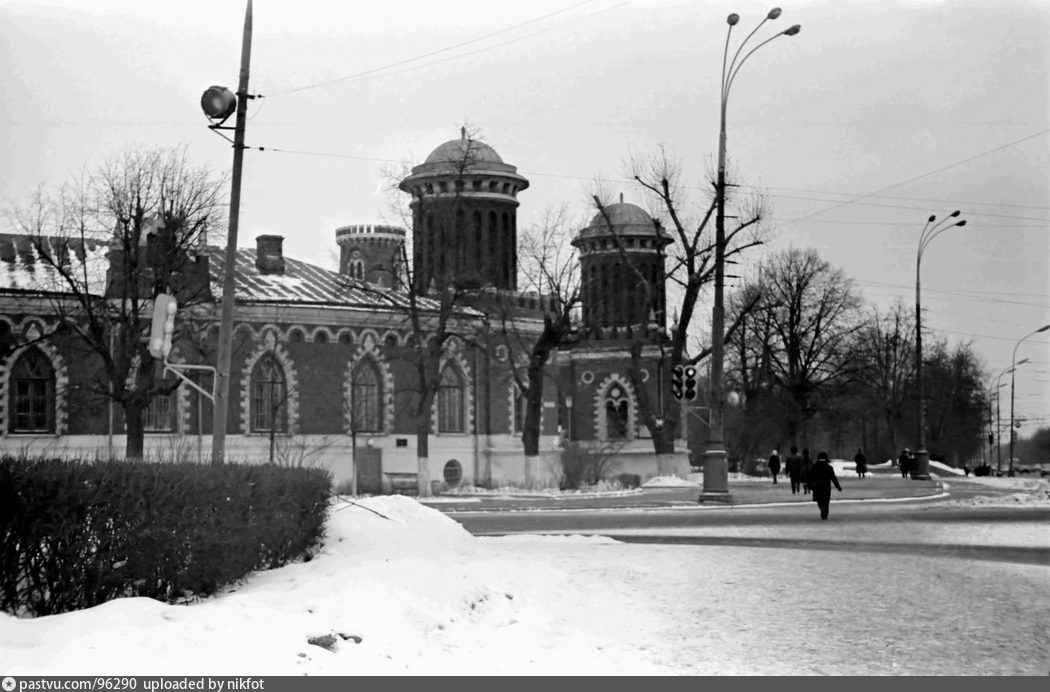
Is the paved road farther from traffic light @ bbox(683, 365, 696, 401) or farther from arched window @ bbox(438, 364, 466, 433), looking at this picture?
arched window @ bbox(438, 364, 466, 433)

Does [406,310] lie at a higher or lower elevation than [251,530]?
higher

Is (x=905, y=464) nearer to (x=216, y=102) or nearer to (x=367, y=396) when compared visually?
(x=367, y=396)

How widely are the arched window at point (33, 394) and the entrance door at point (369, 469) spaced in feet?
35.8

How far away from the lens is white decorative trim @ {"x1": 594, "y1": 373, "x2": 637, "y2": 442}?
7781 centimetres

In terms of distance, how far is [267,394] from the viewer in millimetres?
54875

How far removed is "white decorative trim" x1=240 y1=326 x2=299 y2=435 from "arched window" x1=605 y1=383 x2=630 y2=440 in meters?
26.5

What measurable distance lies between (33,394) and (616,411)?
35.3 m

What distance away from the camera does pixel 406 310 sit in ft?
172

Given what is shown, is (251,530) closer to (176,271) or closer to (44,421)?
(176,271)

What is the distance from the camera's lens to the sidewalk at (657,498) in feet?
119

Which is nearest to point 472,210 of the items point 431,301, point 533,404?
point 431,301

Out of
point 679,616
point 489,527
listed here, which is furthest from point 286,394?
point 679,616

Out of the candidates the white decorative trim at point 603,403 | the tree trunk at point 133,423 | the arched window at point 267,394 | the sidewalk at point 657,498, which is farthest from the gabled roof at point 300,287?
the white decorative trim at point 603,403

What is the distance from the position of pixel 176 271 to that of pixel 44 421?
881cm
